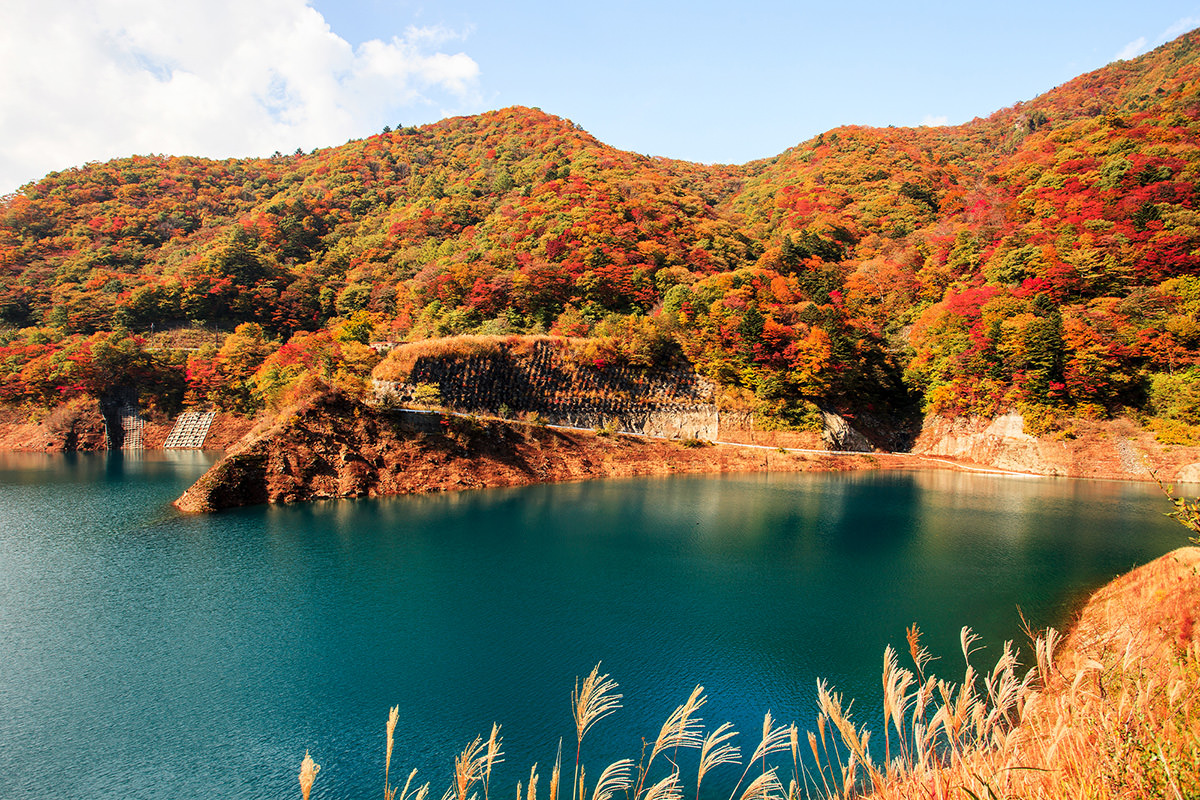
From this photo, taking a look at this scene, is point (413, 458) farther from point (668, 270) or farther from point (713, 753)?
point (668, 270)

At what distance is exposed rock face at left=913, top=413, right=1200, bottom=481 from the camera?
3328 cm

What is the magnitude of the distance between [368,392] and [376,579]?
19.1 meters

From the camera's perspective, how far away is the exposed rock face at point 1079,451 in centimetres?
3328

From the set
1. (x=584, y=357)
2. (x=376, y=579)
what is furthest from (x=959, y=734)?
(x=584, y=357)

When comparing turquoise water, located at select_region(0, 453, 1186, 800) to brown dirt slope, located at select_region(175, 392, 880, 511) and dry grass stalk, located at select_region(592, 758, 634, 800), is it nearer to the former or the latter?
brown dirt slope, located at select_region(175, 392, 880, 511)

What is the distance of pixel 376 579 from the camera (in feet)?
57.6

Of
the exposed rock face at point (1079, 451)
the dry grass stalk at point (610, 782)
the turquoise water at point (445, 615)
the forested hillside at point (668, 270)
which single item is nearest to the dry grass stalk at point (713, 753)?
the dry grass stalk at point (610, 782)

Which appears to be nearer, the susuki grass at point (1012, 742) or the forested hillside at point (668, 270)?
the susuki grass at point (1012, 742)

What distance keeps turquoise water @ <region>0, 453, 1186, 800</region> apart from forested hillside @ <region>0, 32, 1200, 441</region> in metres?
15.7

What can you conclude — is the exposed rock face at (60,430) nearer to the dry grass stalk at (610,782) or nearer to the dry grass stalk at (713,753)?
the dry grass stalk at (610,782)

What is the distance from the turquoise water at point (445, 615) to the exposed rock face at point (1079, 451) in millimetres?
7662

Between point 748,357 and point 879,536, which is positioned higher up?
point 748,357

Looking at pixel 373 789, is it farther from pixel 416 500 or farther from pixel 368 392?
pixel 368 392

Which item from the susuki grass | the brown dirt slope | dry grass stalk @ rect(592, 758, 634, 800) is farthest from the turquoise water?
the susuki grass
